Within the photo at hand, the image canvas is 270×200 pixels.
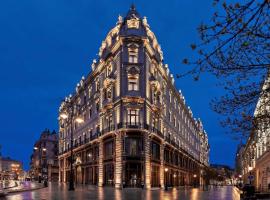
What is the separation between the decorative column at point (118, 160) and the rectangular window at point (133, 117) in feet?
7.85

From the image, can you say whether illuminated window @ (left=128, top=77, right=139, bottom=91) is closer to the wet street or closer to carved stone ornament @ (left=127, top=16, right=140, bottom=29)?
carved stone ornament @ (left=127, top=16, right=140, bottom=29)

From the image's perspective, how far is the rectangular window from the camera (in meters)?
57.1

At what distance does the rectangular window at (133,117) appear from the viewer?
187 feet

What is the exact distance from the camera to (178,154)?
8406 centimetres

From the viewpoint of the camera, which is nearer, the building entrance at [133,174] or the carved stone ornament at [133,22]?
the building entrance at [133,174]

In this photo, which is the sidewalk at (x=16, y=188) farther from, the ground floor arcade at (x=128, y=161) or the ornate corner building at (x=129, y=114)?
the ground floor arcade at (x=128, y=161)

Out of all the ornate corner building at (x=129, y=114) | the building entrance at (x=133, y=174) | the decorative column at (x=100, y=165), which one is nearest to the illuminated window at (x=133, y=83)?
the ornate corner building at (x=129, y=114)

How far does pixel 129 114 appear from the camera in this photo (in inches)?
2251

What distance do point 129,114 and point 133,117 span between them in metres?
0.72

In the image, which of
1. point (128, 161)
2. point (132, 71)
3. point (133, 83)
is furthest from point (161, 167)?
point (132, 71)

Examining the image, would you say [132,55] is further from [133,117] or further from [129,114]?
[133,117]

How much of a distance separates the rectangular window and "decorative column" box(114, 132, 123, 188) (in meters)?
2.39

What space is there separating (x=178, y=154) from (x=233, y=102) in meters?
73.4

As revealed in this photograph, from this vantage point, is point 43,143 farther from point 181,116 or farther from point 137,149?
point 137,149
